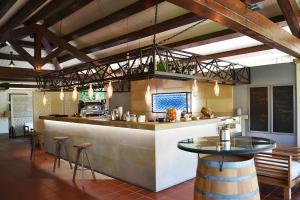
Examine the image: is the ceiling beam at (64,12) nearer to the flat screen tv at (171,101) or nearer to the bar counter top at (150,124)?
the bar counter top at (150,124)

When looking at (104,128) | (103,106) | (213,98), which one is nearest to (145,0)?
(104,128)

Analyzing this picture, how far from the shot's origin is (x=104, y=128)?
16.9 feet

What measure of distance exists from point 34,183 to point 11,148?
4.77m

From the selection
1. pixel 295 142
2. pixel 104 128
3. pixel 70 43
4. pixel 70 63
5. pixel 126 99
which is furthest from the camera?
pixel 126 99

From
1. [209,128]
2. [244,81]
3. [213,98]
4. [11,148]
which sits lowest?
[11,148]

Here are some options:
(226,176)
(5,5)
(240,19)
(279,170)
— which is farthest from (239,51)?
(5,5)

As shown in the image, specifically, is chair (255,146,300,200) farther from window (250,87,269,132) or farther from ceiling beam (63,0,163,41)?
ceiling beam (63,0,163,41)

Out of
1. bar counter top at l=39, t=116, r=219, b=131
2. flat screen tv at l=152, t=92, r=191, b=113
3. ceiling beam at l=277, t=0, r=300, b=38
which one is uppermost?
ceiling beam at l=277, t=0, r=300, b=38

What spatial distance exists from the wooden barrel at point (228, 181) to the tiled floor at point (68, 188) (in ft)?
5.19

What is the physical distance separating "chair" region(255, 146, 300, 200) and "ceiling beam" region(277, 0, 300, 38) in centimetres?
216

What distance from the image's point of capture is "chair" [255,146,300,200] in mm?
3586

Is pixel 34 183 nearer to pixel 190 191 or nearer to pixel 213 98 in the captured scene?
pixel 190 191

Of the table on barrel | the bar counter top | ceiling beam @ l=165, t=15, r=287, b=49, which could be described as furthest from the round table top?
ceiling beam @ l=165, t=15, r=287, b=49

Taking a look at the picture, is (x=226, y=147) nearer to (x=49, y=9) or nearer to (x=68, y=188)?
(x=68, y=188)
